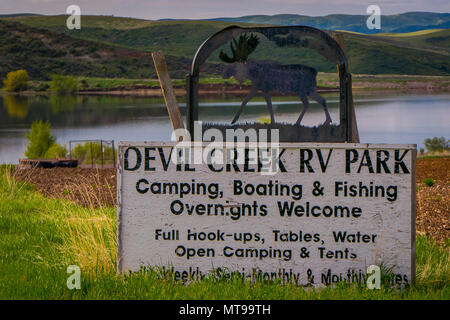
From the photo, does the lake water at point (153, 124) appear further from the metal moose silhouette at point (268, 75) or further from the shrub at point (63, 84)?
the metal moose silhouette at point (268, 75)

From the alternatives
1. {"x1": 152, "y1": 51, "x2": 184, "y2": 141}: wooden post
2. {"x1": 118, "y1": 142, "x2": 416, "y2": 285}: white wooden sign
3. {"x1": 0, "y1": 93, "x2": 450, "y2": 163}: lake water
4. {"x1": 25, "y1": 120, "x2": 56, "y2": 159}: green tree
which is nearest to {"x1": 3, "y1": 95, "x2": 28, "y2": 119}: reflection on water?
{"x1": 0, "y1": 93, "x2": 450, "y2": 163}: lake water

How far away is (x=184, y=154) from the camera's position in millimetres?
4246

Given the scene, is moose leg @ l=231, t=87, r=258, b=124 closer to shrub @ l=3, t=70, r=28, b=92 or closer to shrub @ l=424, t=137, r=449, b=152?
shrub @ l=424, t=137, r=449, b=152

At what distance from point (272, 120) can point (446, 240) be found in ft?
7.34

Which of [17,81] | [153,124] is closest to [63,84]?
[17,81]

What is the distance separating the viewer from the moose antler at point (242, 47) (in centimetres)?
579

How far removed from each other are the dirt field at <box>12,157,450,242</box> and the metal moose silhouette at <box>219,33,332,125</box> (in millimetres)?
1837

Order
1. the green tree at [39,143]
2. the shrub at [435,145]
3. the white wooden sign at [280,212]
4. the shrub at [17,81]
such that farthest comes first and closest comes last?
1. the shrub at [17,81]
2. the shrub at [435,145]
3. the green tree at [39,143]
4. the white wooden sign at [280,212]

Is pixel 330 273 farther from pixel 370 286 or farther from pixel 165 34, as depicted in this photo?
pixel 165 34

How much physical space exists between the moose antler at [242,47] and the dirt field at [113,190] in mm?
1889

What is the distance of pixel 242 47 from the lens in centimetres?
584

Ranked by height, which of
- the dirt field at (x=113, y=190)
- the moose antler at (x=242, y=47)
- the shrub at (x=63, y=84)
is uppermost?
the shrub at (x=63, y=84)

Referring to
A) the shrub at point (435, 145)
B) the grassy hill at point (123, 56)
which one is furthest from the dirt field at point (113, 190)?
the grassy hill at point (123, 56)
